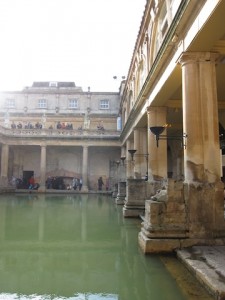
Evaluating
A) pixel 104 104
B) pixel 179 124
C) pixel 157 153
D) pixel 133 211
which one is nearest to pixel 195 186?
pixel 157 153

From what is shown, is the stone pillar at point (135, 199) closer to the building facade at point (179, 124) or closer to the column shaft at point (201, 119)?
the building facade at point (179, 124)

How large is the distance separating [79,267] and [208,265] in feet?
7.99

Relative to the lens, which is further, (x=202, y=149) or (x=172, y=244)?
(x=202, y=149)

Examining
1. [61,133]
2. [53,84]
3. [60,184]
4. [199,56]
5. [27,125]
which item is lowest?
[60,184]

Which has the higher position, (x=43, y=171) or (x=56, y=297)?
(x=43, y=171)

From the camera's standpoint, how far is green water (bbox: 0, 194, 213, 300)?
4871mm

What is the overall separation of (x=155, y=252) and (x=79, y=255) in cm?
171

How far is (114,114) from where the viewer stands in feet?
128

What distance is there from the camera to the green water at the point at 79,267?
4.87m

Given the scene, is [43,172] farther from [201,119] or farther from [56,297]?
[56,297]

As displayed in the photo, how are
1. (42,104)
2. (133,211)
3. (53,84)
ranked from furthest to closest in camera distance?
1. (53,84)
2. (42,104)
3. (133,211)

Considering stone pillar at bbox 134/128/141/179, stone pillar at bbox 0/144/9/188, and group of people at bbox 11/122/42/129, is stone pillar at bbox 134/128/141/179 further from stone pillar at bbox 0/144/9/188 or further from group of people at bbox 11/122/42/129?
group of people at bbox 11/122/42/129

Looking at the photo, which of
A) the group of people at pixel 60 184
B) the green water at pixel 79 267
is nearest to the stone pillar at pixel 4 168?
the group of people at pixel 60 184

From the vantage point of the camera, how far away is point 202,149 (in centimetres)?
776
